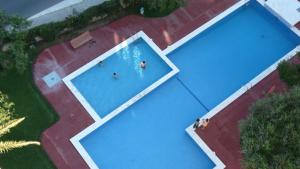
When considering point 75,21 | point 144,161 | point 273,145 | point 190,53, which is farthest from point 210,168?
point 75,21

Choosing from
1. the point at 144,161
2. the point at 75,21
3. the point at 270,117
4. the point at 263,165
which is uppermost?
the point at 75,21

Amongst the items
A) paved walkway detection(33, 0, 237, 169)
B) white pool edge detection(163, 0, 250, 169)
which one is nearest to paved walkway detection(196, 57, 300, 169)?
white pool edge detection(163, 0, 250, 169)

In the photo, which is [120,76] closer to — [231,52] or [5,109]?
[5,109]

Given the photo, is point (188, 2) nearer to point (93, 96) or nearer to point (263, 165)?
point (93, 96)

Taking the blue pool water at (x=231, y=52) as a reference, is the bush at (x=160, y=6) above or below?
above

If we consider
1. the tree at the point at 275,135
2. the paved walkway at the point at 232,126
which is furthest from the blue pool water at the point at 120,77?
the tree at the point at 275,135

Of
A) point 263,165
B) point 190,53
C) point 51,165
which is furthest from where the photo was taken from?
point 190,53

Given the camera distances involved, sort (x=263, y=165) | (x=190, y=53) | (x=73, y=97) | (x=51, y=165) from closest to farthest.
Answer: (x=263, y=165) → (x=51, y=165) → (x=73, y=97) → (x=190, y=53)

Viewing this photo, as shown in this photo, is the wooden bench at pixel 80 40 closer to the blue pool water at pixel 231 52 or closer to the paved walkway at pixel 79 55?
the paved walkway at pixel 79 55
